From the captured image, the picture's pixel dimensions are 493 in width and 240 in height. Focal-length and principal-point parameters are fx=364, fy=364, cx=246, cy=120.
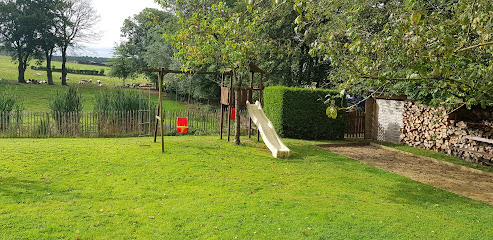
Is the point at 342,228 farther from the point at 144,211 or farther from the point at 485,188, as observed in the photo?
the point at 485,188

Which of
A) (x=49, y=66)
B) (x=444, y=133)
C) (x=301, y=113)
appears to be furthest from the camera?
(x=49, y=66)

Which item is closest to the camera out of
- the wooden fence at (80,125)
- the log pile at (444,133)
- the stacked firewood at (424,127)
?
the log pile at (444,133)

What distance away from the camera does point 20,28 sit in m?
39.9

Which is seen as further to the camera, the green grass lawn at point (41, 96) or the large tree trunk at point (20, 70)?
the large tree trunk at point (20, 70)

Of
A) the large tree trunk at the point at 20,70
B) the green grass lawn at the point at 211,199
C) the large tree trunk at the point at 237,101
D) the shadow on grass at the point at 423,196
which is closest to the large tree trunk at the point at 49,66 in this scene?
the large tree trunk at the point at 20,70

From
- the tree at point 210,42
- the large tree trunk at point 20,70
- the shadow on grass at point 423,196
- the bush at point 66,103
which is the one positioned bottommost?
the shadow on grass at point 423,196

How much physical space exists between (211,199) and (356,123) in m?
11.1

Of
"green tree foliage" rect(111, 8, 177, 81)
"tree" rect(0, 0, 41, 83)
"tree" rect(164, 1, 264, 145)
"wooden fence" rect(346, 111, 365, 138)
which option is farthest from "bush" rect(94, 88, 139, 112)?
"tree" rect(0, 0, 41, 83)

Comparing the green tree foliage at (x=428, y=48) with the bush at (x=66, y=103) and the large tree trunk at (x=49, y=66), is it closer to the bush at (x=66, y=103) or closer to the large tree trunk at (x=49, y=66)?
the bush at (x=66, y=103)

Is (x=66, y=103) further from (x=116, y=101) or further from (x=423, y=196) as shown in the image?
(x=423, y=196)

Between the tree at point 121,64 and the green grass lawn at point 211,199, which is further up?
the tree at point 121,64

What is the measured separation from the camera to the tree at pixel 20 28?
131 ft

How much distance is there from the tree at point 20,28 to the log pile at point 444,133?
40704 mm

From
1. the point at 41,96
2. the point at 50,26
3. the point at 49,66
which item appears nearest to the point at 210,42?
the point at 41,96
